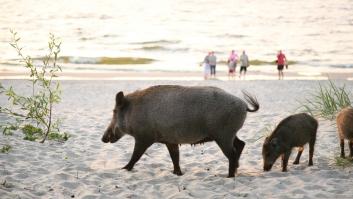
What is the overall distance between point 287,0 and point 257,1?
5118mm

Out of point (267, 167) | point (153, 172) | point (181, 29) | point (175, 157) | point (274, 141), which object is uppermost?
point (274, 141)

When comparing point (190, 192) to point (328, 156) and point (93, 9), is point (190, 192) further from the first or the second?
point (93, 9)

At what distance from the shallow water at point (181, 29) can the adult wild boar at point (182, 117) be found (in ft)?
95.8

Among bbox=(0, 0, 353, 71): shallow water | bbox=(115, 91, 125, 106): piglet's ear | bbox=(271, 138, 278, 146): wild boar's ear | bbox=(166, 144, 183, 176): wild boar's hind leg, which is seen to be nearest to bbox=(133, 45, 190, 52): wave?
bbox=(0, 0, 353, 71): shallow water

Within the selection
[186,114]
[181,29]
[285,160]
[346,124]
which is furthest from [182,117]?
[181,29]

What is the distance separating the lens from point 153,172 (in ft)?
24.8

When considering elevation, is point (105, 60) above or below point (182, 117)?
below

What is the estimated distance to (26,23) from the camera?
236 feet

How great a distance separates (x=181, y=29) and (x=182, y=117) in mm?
58914

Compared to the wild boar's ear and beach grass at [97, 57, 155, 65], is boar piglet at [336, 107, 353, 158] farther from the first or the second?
beach grass at [97, 57, 155, 65]

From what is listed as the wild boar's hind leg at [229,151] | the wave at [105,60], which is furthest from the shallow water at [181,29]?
the wild boar's hind leg at [229,151]

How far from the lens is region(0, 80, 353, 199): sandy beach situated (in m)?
6.20

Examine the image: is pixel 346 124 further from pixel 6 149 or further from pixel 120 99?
pixel 6 149

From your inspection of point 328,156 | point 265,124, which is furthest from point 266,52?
point 328,156
